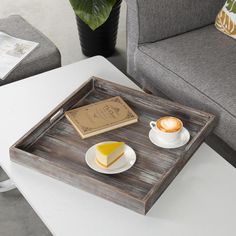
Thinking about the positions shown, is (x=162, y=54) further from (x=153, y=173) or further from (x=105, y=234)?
(x=105, y=234)

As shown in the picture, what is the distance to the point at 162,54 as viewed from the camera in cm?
190

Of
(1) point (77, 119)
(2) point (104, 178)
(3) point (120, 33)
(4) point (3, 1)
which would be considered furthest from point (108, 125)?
(4) point (3, 1)

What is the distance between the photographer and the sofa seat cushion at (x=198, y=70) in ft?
5.53

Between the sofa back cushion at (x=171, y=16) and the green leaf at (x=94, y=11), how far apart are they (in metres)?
Result: 0.21

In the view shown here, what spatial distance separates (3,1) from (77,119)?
6.73 feet

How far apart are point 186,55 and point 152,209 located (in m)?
0.86

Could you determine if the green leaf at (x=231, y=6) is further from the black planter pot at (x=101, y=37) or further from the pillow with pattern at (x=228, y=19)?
the black planter pot at (x=101, y=37)

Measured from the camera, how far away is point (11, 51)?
1.95 m

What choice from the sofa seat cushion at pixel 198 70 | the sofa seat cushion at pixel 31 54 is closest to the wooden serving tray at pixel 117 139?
the sofa seat cushion at pixel 198 70

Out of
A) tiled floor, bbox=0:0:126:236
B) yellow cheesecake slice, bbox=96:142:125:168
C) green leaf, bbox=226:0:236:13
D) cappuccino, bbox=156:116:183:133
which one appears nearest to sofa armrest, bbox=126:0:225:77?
green leaf, bbox=226:0:236:13

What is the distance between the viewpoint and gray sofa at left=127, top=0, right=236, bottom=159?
1.71 metres

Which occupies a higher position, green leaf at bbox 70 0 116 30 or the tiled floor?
green leaf at bbox 70 0 116 30

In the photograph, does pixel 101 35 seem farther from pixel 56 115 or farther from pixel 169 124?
pixel 169 124

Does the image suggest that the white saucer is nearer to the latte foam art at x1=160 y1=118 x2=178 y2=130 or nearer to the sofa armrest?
the latte foam art at x1=160 y1=118 x2=178 y2=130
